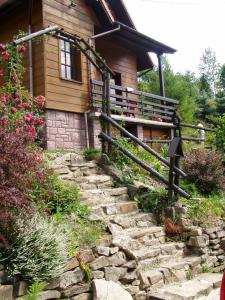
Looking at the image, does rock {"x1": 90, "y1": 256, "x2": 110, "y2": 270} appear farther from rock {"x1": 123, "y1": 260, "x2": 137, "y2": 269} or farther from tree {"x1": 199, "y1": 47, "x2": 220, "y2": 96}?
tree {"x1": 199, "y1": 47, "x2": 220, "y2": 96}

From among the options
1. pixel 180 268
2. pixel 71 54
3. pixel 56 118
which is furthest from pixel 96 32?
pixel 180 268

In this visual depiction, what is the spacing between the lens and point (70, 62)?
11.6 metres

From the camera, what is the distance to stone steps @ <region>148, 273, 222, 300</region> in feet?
15.4

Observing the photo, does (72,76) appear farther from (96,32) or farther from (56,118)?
(96,32)

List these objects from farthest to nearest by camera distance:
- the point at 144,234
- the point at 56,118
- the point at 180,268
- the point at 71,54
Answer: the point at 71,54 → the point at 56,118 → the point at 144,234 → the point at 180,268

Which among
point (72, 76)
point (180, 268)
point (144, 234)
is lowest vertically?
point (180, 268)

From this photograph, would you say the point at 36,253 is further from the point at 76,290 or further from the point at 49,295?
the point at 76,290

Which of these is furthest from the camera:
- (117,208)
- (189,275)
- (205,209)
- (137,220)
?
(205,209)

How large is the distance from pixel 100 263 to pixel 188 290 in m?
1.21

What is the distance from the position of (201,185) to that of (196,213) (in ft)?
4.80

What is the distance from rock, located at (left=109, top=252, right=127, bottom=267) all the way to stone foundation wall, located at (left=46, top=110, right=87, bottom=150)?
5.59 meters

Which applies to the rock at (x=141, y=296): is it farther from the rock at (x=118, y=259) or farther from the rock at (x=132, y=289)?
the rock at (x=118, y=259)

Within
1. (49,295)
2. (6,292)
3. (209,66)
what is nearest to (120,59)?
(49,295)

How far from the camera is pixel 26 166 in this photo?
4.28 meters
